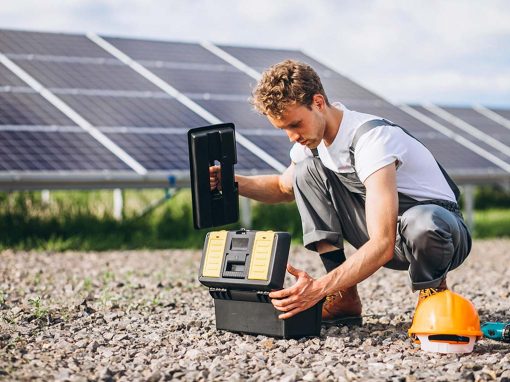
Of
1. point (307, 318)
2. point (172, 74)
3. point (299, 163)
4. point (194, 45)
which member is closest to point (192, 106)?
point (172, 74)

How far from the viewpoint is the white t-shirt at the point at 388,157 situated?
3514mm

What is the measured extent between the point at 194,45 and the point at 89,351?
8071mm

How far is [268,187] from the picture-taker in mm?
4285

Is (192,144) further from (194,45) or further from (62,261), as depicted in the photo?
(194,45)

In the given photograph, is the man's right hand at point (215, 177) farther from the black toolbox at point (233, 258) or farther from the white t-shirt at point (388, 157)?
the white t-shirt at point (388, 157)

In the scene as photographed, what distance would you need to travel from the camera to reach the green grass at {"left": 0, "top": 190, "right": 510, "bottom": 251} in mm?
8148

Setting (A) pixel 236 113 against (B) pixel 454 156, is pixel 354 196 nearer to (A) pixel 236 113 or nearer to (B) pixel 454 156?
(A) pixel 236 113

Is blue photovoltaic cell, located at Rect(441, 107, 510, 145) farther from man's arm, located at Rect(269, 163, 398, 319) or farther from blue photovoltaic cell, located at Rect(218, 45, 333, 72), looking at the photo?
man's arm, located at Rect(269, 163, 398, 319)

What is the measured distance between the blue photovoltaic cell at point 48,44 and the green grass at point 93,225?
1.71 metres

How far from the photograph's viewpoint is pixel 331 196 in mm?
3982

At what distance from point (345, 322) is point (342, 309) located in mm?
76

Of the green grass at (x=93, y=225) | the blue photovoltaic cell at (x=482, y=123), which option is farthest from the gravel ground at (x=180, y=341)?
the blue photovoltaic cell at (x=482, y=123)

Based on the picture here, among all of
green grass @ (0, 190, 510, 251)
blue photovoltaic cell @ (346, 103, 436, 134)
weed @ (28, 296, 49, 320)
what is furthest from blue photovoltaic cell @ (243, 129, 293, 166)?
weed @ (28, 296, 49, 320)

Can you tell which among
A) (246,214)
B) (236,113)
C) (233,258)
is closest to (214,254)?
(233,258)
